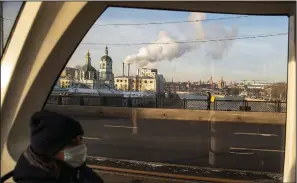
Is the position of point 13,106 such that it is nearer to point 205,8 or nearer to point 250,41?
point 205,8

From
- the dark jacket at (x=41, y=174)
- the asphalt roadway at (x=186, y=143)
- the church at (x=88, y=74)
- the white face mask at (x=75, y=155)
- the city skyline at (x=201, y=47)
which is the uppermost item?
the city skyline at (x=201, y=47)

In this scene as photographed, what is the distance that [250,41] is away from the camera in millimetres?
1941

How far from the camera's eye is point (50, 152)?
121 cm

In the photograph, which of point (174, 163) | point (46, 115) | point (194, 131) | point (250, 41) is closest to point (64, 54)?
point (46, 115)

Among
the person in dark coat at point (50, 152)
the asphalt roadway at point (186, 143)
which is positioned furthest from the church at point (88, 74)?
the asphalt roadway at point (186, 143)

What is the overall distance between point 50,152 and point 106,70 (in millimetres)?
731

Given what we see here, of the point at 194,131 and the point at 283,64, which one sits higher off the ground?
the point at 283,64

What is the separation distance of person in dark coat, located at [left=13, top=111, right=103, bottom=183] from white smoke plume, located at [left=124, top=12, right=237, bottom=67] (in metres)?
0.74

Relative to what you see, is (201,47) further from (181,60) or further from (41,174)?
(41,174)

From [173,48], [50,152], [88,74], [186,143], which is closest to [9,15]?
[88,74]

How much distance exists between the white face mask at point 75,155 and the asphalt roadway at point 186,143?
4.98 feet

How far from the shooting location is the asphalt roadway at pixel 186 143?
11.3 feet

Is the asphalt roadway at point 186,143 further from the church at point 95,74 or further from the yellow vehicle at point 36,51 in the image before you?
the yellow vehicle at point 36,51

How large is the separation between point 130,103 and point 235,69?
28.1 inches
